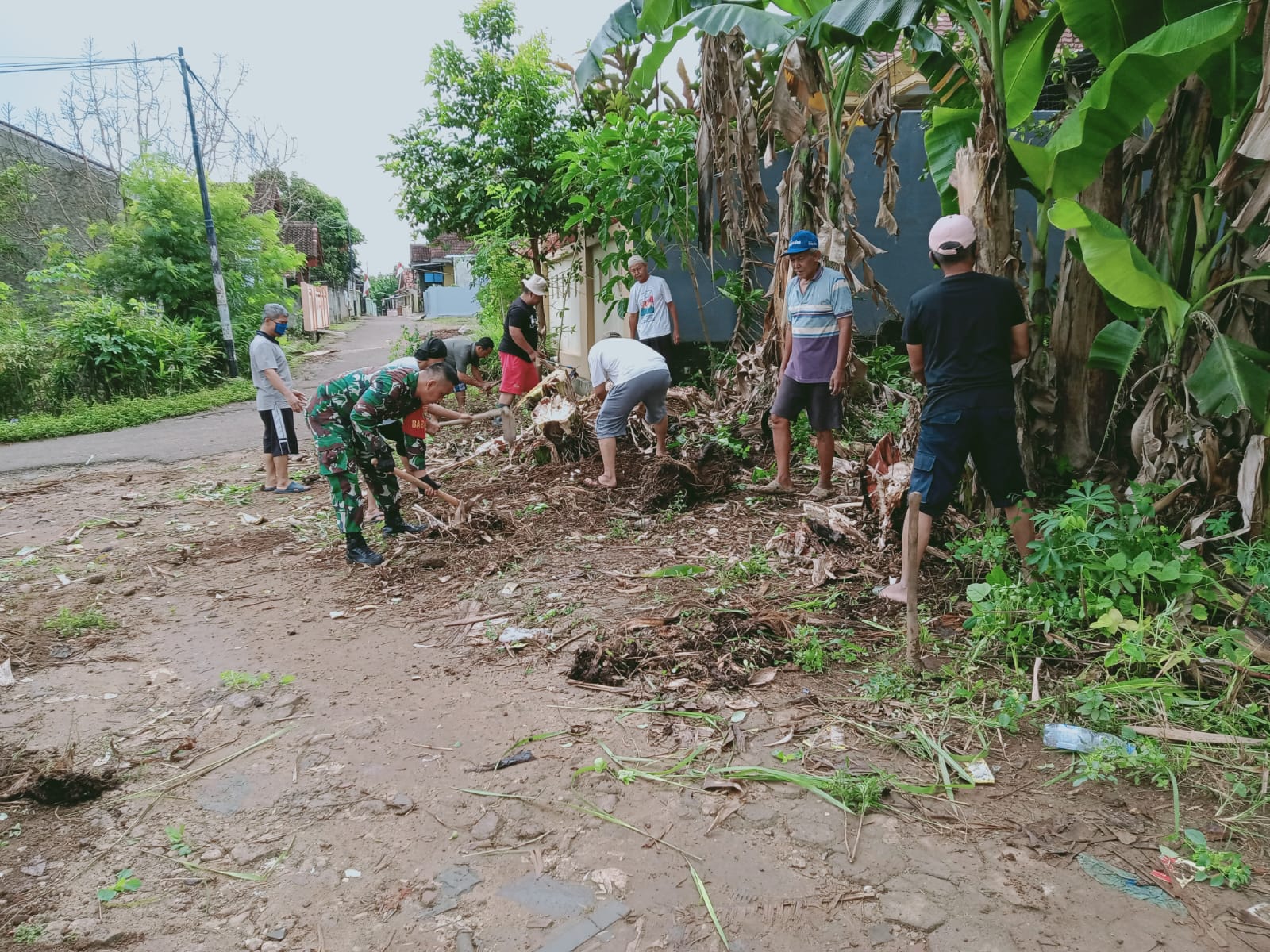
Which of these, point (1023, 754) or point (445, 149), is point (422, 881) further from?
point (445, 149)

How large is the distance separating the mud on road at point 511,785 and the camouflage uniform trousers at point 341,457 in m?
0.47

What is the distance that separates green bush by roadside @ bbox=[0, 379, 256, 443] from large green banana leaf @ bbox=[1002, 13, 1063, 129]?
1029 centimetres

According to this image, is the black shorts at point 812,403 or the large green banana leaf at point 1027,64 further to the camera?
the black shorts at point 812,403

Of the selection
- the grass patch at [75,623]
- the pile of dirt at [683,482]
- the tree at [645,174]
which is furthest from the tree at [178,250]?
the pile of dirt at [683,482]

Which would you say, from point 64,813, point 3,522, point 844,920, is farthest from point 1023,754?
point 3,522

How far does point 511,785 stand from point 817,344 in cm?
360

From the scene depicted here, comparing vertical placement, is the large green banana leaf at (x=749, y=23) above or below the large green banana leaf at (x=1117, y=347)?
above

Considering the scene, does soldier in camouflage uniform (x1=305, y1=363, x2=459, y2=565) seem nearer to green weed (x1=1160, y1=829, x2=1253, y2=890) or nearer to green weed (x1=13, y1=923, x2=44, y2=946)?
green weed (x1=13, y1=923, x2=44, y2=946)

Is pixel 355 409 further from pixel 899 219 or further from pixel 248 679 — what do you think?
pixel 899 219

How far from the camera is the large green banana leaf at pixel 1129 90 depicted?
2971mm

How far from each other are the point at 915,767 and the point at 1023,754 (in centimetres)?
40

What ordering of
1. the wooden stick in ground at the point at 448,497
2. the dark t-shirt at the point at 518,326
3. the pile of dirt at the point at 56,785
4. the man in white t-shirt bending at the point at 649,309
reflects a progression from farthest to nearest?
the dark t-shirt at the point at 518,326 → the man in white t-shirt bending at the point at 649,309 → the wooden stick in ground at the point at 448,497 → the pile of dirt at the point at 56,785

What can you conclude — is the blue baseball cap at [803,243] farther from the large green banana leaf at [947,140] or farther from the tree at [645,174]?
the tree at [645,174]

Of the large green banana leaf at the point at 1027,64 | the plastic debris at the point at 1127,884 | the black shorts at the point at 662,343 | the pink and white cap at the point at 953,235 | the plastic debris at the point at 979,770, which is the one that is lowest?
the plastic debris at the point at 1127,884
